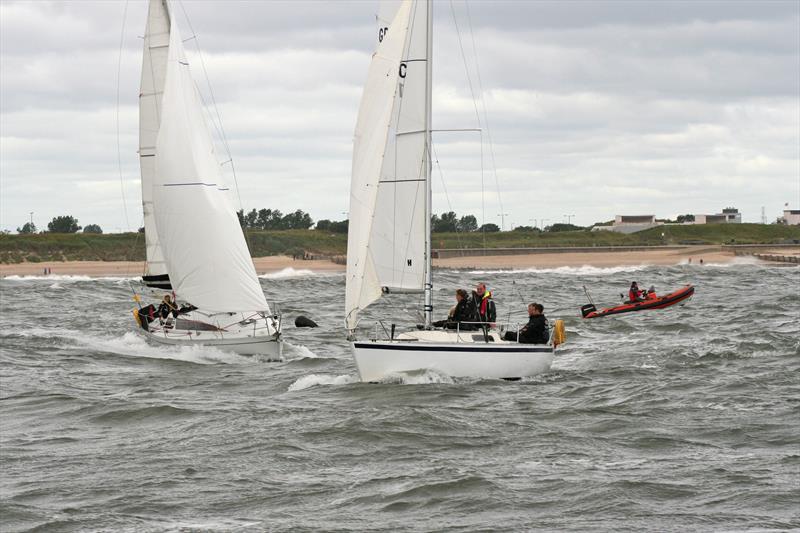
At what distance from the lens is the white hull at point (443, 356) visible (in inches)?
924

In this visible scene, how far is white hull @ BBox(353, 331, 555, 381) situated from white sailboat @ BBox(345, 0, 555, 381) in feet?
0.10

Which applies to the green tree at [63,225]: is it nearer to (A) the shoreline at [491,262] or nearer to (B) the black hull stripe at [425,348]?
(A) the shoreline at [491,262]

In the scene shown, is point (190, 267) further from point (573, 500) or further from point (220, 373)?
point (573, 500)

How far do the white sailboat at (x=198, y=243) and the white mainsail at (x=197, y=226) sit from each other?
0.09 feet

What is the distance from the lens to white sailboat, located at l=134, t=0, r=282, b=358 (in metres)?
31.9

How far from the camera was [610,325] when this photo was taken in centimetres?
4281

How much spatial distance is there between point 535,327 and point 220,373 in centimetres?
852

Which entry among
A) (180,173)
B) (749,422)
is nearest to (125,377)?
(180,173)

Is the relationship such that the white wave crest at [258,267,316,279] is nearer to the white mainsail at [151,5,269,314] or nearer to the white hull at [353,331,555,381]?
the white mainsail at [151,5,269,314]

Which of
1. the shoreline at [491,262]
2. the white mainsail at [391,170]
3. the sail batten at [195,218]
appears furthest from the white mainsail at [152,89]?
the shoreline at [491,262]

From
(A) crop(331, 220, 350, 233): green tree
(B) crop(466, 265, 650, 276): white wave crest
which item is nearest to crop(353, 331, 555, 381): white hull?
(B) crop(466, 265, 650, 276): white wave crest

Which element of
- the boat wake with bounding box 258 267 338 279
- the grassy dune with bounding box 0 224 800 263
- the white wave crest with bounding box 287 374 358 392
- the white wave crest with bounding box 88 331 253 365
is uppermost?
the grassy dune with bounding box 0 224 800 263

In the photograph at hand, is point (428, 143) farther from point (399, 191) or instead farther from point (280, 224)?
point (280, 224)

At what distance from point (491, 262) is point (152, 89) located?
7816cm
